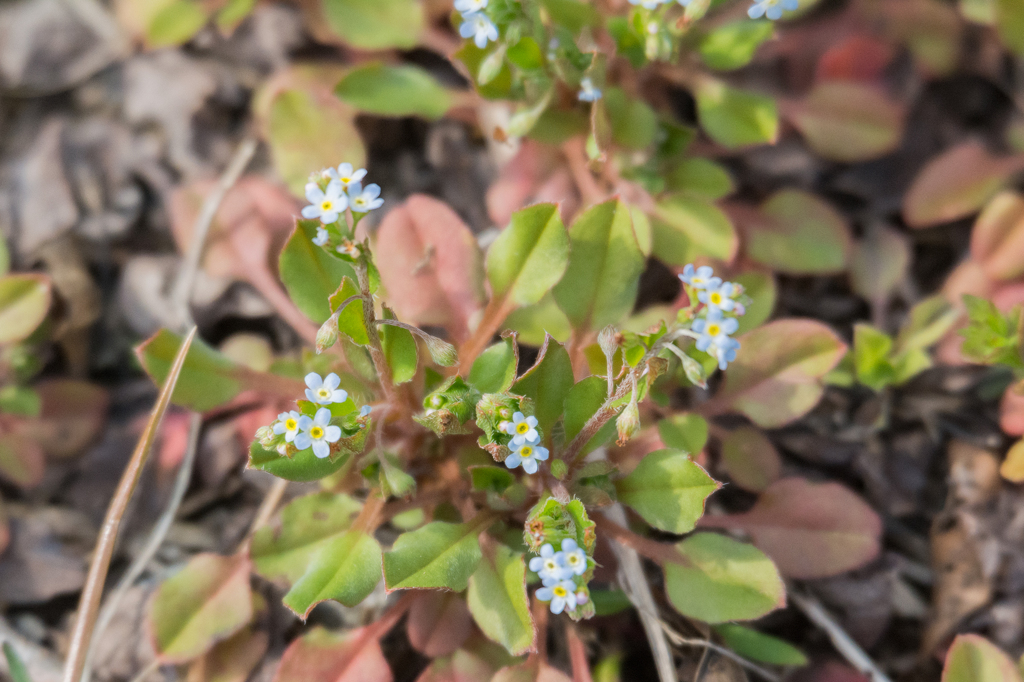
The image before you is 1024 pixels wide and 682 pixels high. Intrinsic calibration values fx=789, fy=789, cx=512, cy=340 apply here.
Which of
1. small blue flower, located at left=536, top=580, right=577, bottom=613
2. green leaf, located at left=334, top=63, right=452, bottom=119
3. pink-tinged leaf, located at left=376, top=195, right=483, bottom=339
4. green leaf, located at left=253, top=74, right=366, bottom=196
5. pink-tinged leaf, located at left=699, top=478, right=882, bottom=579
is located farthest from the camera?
green leaf, located at left=253, top=74, right=366, bottom=196

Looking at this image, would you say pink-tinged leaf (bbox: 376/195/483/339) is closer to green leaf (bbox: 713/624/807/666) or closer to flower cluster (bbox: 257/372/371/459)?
flower cluster (bbox: 257/372/371/459)

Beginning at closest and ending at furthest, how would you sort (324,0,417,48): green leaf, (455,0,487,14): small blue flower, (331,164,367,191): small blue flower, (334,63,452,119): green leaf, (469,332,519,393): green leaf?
1. (331,164,367,191): small blue flower
2. (469,332,519,393): green leaf
3. (455,0,487,14): small blue flower
4. (334,63,452,119): green leaf
5. (324,0,417,48): green leaf

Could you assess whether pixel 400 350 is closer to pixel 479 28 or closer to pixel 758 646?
pixel 479 28

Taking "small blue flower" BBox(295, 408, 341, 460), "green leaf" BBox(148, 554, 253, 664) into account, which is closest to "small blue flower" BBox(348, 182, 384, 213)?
"small blue flower" BBox(295, 408, 341, 460)

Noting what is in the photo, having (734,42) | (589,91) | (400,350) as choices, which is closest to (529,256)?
(400,350)

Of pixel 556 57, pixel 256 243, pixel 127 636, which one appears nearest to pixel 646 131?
pixel 556 57

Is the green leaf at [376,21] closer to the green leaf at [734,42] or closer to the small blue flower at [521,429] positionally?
the green leaf at [734,42]

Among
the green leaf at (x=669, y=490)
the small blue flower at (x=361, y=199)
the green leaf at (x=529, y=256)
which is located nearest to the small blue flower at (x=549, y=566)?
the green leaf at (x=669, y=490)

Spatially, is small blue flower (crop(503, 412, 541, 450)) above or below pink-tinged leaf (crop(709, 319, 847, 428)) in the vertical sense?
above
